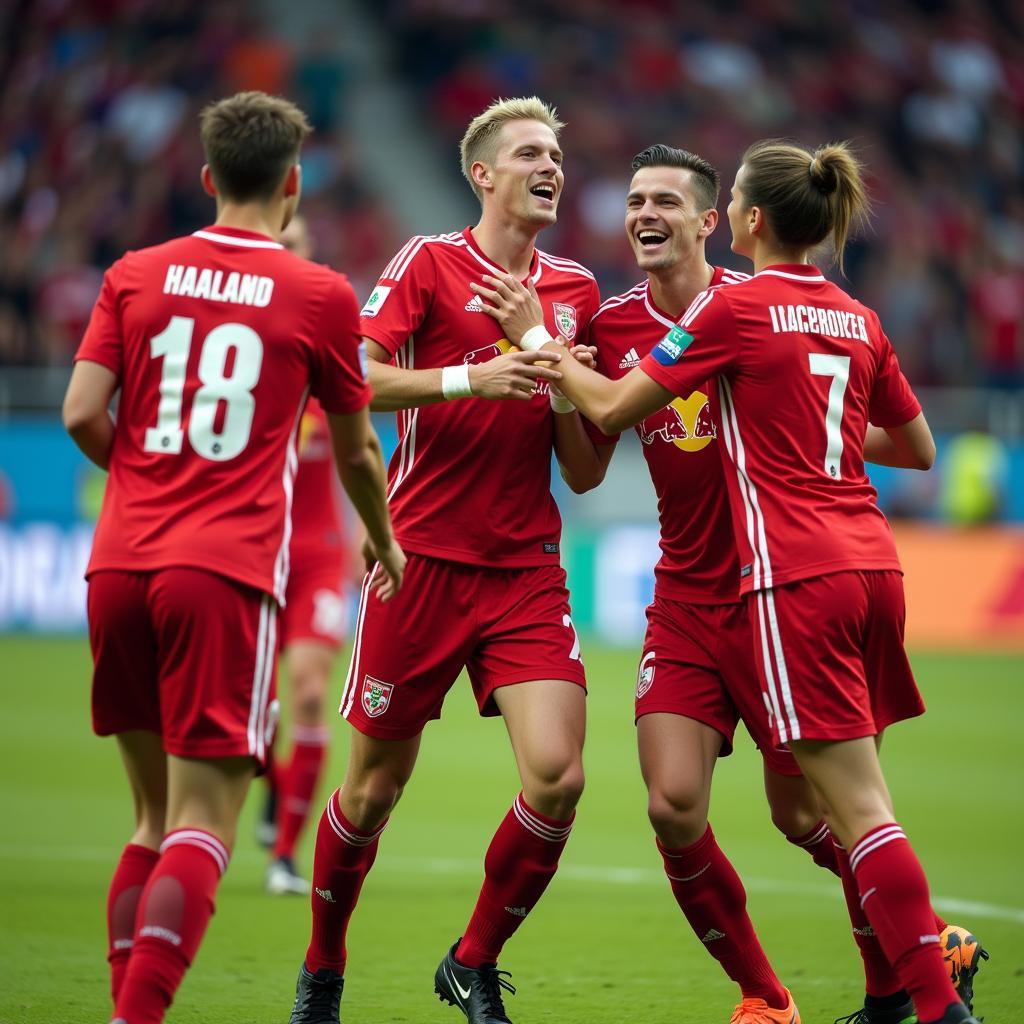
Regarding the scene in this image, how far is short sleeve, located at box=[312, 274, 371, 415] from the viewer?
4301mm

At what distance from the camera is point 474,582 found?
5.39 metres

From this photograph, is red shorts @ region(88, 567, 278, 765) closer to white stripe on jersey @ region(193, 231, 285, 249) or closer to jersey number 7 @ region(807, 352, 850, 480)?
white stripe on jersey @ region(193, 231, 285, 249)

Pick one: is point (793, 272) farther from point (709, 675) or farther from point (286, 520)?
point (286, 520)

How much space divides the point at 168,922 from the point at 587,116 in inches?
739

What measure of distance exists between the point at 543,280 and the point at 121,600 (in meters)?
2.10

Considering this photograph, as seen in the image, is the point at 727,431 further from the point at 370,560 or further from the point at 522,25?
the point at 522,25

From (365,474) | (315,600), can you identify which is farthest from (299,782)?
(365,474)

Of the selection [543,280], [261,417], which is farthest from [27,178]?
[261,417]

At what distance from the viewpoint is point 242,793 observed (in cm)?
430

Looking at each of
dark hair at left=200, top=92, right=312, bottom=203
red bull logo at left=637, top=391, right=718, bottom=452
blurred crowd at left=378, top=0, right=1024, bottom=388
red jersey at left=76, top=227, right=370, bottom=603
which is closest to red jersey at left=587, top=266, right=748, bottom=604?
red bull logo at left=637, top=391, right=718, bottom=452

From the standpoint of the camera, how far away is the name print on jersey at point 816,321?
4.70m

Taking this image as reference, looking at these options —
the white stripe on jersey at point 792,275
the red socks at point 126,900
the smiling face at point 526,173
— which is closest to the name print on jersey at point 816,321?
the white stripe on jersey at point 792,275

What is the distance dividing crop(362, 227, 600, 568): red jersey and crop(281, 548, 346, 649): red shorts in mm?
2440

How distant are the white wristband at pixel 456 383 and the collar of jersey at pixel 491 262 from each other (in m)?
0.48
